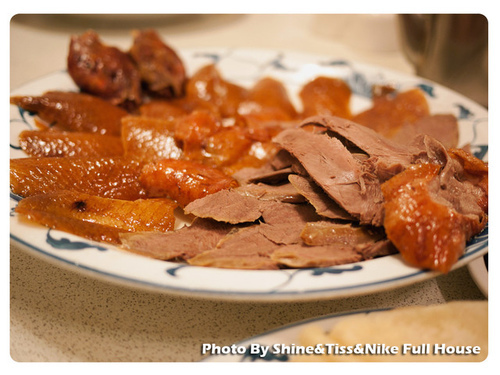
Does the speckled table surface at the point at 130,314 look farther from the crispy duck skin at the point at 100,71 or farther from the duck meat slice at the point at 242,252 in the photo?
the crispy duck skin at the point at 100,71

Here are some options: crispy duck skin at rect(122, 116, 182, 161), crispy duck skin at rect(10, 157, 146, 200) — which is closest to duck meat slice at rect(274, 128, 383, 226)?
crispy duck skin at rect(122, 116, 182, 161)

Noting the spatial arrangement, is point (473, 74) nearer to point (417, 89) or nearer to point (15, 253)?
point (417, 89)

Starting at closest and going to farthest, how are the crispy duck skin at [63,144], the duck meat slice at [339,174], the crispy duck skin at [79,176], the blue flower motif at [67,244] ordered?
1. the blue flower motif at [67,244]
2. the duck meat slice at [339,174]
3. the crispy duck skin at [79,176]
4. the crispy duck skin at [63,144]

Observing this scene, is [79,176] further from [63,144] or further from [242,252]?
[242,252]

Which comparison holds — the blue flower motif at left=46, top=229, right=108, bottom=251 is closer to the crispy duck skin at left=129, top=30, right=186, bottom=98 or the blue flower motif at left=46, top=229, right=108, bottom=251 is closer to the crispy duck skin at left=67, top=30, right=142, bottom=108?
the crispy duck skin at left=67, top=30, right=142, bottom=108

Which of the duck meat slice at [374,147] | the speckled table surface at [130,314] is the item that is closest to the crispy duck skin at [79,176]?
the speckled table surface at [130,314]

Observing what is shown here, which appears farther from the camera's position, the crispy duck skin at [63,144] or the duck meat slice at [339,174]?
the crispy duck skin at [63,144]
